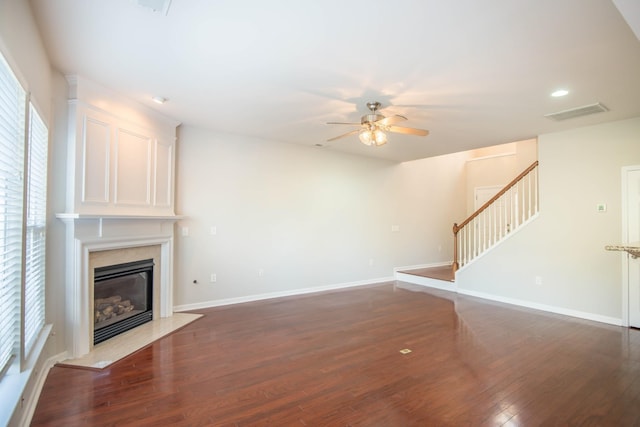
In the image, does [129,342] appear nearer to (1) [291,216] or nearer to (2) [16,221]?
(2) [16,221]

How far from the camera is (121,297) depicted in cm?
394

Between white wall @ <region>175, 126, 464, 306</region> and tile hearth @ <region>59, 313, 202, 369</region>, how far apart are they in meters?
0.50

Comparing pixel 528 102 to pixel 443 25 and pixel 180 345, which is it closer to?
pixel 443 25

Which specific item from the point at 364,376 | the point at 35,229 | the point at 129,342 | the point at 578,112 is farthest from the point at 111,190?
the point at 578,112

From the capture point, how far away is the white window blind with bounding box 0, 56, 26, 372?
5.90ft

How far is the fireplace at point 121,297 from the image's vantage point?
3.53 m

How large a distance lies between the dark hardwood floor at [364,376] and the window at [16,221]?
26.3 inches

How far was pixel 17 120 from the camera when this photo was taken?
6.63 feet

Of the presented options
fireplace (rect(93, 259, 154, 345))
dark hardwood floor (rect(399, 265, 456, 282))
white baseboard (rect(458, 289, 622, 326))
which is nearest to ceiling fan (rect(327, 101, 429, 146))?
fireplace (rect(93, 259, 154, 345))

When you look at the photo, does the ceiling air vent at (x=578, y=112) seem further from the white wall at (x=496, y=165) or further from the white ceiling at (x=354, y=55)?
the white wall at (x=496, y=165)

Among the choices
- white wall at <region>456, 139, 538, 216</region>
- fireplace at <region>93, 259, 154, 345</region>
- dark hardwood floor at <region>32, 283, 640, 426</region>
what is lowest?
dark hardwood floor at <region>32, 283, 640, 426</region>

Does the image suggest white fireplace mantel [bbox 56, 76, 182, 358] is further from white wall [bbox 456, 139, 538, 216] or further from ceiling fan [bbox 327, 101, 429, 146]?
white wall [bbox 456, 139, 538, 216]

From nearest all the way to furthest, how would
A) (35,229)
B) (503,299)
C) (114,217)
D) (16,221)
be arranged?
1. (16,221)
2. (35,229)
3. (114,217)
4. (503,299)

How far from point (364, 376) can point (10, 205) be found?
2882 mm
